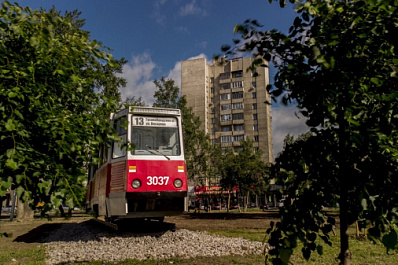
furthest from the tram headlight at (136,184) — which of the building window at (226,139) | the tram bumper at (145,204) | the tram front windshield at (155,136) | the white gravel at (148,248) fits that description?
the building window at (226,139)

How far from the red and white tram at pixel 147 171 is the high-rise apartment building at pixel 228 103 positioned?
70500mm

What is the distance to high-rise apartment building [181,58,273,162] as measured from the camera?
271ft

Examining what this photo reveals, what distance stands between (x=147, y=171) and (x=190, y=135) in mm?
23638

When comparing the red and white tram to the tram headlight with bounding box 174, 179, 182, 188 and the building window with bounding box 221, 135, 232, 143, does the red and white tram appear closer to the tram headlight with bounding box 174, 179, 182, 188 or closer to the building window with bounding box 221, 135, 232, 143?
the tram headlight with bounding box 174, 179, 182, 188

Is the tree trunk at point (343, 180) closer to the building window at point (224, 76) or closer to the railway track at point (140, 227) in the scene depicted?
the railway track at point (140, 227)

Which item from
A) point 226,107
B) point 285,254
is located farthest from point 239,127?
point 285,254

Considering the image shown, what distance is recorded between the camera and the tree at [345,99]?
2340mm

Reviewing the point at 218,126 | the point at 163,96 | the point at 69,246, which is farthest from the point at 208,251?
the point at 218,126

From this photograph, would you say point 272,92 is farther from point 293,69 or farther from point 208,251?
point 208,251

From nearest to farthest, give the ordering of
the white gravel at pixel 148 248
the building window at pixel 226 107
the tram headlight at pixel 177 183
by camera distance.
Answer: the white gravel at pixel 148 248, the tram headlight at pixel 177 183, the building window at pixel 226 107

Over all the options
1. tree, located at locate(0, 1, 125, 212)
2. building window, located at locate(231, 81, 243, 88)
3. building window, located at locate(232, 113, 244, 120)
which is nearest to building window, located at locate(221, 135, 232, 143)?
building window, located at locate(232, 113, 244, 120)

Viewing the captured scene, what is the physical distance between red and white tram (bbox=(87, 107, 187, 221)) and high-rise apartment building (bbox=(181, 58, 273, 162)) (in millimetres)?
70500

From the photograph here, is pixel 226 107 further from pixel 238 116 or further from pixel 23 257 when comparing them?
pixel 23 257

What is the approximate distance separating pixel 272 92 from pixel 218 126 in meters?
84.6
